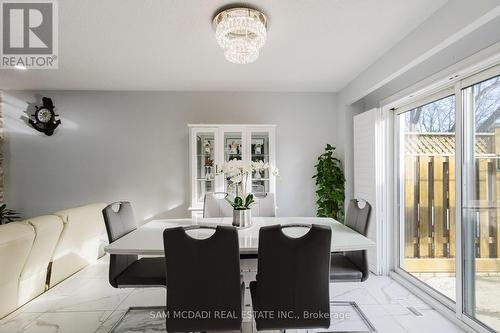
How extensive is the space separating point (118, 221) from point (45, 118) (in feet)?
9.36

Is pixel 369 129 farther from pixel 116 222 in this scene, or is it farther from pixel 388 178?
pixel 116 222

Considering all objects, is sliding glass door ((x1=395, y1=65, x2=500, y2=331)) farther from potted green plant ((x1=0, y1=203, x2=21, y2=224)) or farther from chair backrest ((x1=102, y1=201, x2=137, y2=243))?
potted green plant ((x1=0, y1=203, x2=21, y2=224))

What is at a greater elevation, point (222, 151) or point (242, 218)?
point (222, 151)

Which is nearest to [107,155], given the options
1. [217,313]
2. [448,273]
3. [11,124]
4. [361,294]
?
[11,124]

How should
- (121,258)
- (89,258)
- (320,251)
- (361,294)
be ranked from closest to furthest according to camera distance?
(320,251)
(121,258)
(361,294)
(89,258)

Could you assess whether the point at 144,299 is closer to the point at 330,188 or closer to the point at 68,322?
the point at 68,322

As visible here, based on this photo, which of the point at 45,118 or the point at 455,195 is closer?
the point at 455,195

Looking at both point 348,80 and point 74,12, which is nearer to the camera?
point 74,12

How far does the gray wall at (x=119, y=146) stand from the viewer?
3703mm

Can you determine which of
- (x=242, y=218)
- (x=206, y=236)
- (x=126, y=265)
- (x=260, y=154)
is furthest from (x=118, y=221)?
(x=260, y=154)

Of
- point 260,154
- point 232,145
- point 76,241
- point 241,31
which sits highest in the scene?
point 241,31

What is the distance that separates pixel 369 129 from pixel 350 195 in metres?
1.04

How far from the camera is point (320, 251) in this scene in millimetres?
1320

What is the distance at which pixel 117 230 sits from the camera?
1.88 m
